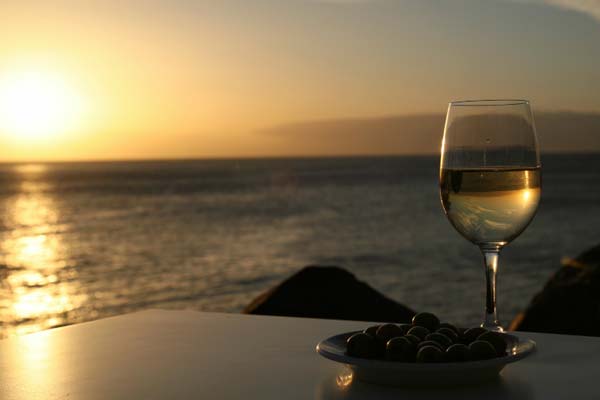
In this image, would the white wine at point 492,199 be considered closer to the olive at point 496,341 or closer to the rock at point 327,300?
the olive at point 496,341

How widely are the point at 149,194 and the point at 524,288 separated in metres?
36.5

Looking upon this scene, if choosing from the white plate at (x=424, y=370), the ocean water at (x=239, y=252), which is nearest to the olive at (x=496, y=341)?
the white plate at (x=424, y=370)

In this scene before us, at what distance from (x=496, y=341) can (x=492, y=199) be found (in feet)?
0.78

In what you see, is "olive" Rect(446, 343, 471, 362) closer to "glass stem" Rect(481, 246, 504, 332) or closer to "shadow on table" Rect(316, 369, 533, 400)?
"shadow on table" Rect(316, 369, 533, 400)

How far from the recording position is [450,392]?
0.88m

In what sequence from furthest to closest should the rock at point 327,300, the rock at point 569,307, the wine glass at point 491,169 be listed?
the rock at point 569,307, the rock at point 327,300, the wine glass at point 491,169

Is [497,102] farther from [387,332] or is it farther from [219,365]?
[219,365]

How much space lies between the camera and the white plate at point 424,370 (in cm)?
86

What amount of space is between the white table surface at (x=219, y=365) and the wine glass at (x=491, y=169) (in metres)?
0.17

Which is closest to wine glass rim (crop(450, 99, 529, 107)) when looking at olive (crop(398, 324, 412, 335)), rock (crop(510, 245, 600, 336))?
olive (crop(398, 324, 412, 335))

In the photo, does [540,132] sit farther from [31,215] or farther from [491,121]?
[31,215]

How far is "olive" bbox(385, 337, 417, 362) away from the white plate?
0.02 metres

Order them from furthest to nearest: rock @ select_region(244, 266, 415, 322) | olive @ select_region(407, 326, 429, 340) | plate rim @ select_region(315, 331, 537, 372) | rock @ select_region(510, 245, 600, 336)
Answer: rock @ select_region(510, 245, 600, 336) < rock @ select_region(244, 266, 415, 322) < olive @ select_region(407, 326, 429, 340) < plate rim @ select_region(315, 331, 537, 372)

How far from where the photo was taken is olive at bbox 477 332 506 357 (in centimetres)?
92
